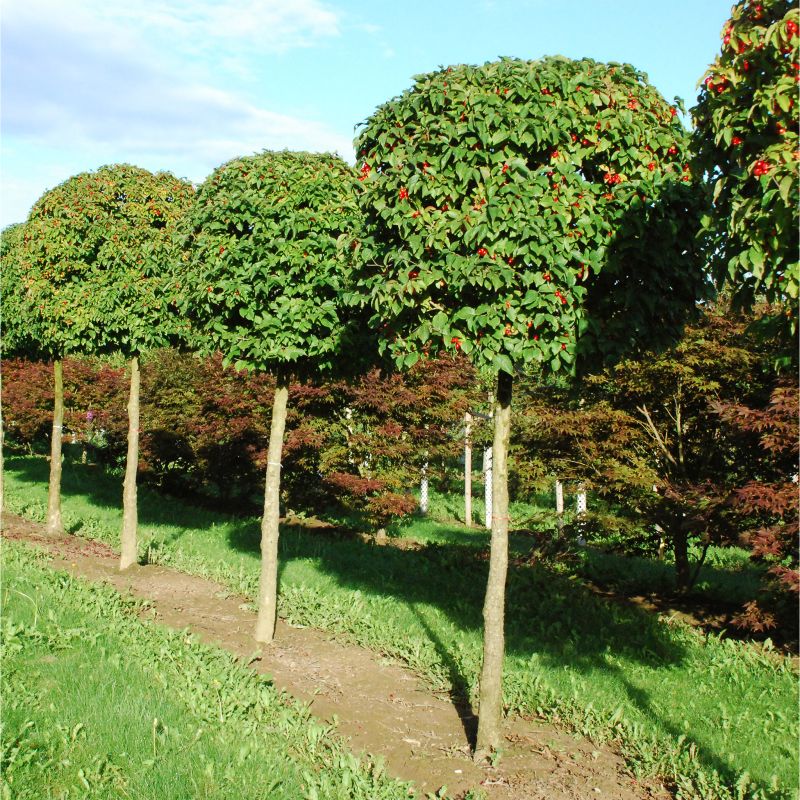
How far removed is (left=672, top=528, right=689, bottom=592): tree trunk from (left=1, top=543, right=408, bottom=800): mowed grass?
6.65 meters

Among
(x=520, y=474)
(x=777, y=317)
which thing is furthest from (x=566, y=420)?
(x=777, y=317)

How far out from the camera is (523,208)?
5.32 meters

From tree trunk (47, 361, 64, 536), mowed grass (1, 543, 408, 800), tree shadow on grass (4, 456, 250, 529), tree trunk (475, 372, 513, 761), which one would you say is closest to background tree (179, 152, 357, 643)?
mowed grass (1, 543, 408, 800)

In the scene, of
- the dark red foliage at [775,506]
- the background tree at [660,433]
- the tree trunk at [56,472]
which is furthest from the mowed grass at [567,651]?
the background tree at [660,433]

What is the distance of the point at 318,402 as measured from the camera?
16.8 meters

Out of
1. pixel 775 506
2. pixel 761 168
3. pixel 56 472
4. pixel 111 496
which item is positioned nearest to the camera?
pixel 761 168

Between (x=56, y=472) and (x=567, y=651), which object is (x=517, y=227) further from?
(x=56, y=472)

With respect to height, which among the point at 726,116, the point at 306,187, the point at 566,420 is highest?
the point at 306,187

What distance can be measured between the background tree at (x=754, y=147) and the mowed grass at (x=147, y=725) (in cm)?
420

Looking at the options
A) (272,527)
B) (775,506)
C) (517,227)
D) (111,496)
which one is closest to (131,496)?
(272,527)

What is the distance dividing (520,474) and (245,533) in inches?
295

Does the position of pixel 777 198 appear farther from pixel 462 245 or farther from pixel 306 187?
pixel 306 187

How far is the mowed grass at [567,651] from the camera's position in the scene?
19.1 ft

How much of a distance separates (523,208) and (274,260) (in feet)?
11.5
